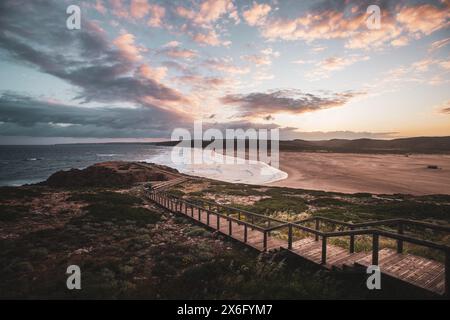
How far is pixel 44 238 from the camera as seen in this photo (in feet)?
37.4

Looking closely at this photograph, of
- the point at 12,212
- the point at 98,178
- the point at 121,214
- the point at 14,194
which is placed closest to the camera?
the point at 12,212

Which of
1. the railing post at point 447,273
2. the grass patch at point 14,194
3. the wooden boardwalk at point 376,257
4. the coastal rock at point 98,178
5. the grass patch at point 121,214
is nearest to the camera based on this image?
the railing post at point 447,273

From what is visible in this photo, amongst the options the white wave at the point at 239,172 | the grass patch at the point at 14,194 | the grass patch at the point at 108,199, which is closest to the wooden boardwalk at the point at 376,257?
the grass patch at the point at 108,199

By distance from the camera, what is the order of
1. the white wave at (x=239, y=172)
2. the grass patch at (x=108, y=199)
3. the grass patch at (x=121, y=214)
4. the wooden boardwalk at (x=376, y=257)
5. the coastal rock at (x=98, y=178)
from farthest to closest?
1. the white wave at (x=239, y=172)
2. the coastal rock at (x=98, y=178)
3. the grass patch at (x=108, y=199)
4. the grass patch at (x=121, y=214)
5. the wooden boardwalk at (x=376, y=257)

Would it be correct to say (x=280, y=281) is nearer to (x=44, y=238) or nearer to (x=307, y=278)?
(x=307, y=278)

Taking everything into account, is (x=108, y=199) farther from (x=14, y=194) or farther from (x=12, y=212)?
(x=14, y=194)

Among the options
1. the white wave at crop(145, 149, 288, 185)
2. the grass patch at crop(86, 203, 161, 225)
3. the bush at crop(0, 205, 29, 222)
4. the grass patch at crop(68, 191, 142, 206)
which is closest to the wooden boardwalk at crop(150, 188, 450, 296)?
the grass patch at crop(86, 203, 161, 225)

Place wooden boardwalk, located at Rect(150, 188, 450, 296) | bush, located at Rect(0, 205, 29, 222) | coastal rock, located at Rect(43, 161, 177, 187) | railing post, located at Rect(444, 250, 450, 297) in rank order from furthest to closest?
coastal rock, located at Rect(43, 161, 177, 187) → bush, located at Rect(0, 205, 29, 222) → wooden boardwalk, located at Rect(150, 188, 450, 296) → railing post, located at Rect(444, 250, 450, 297)

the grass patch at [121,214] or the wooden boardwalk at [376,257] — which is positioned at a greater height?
the wooden boardwalk at [376,257]

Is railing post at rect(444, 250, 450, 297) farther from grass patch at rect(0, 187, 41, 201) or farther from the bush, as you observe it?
grass patch at rect(0, 187, 41, 201)

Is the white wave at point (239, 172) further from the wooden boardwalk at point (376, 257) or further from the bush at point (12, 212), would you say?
the wooden boardwalk at point (376, 257)

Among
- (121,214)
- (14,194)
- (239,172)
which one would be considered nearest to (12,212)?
(121,214)

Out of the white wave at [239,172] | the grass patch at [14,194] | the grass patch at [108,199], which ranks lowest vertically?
the white wave at [239,172]

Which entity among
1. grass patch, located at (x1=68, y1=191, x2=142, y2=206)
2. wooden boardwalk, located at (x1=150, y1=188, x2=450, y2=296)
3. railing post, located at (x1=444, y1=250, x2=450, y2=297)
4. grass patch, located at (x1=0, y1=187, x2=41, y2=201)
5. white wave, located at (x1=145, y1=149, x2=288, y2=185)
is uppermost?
railing post, located at (x1=444, y1=250, x2=450, y2=297)
